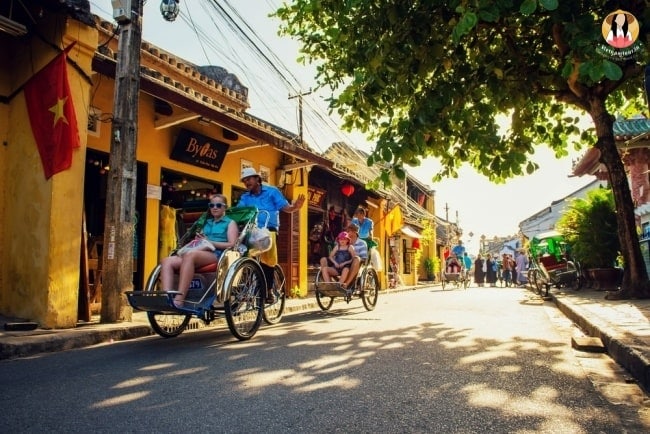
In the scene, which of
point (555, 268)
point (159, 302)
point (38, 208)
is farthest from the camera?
point (555, 268)

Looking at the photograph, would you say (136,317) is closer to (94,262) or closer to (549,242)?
(94,262)

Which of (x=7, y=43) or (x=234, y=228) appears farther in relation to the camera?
(x=7, y=43)

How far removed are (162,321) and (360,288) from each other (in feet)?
11.9

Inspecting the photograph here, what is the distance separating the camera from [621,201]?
30.7 feet

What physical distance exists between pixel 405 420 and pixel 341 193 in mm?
15706

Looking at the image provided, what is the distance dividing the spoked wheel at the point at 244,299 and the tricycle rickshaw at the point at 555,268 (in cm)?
879

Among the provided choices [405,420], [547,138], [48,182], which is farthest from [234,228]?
[547,138]

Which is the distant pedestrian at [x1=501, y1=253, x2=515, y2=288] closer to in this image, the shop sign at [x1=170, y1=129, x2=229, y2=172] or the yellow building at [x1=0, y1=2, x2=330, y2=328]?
the yellow building at [x1=0, y1=2, x2=330, y2=328]

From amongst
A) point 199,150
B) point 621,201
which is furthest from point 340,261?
point 621,201

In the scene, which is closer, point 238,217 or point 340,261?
point 238,217

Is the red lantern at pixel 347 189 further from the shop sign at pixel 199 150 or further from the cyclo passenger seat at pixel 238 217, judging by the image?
the cyclo passenger seat at pixel 238 217

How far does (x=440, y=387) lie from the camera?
11.3ft

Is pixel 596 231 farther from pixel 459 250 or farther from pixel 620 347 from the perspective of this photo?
pixel 459 250

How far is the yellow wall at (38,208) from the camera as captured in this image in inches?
240
